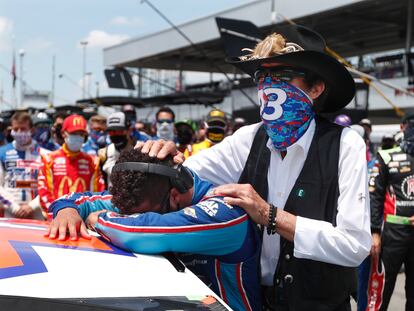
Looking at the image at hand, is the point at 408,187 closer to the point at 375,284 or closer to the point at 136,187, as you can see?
the point at 375,284

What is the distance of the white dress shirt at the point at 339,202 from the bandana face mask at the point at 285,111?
34 millimetres

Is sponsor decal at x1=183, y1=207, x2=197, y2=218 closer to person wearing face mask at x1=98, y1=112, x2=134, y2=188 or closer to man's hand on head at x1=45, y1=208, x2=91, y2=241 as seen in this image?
man's hand on head at x1=45, y1=208, x2=91, y2=241

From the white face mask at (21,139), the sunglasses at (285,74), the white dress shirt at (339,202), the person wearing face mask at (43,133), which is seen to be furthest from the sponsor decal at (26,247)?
the person wearing face mask at (43,133)

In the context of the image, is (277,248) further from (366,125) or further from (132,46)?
(132,46)

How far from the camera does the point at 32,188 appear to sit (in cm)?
586

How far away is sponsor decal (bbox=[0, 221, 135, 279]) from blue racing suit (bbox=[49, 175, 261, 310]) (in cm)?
7

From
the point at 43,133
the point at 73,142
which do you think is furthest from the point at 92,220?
the point at 43,133

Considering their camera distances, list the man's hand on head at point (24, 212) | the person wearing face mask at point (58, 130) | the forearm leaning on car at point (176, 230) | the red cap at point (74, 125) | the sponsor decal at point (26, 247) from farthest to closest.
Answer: the person wearing face mask at point (58, 130)
the red cap at point (74, 125)
the man's hand on head at point (24, 212)
the forearm leaning on car at point (176, 230)
the sponsor decal at point (26, 247)

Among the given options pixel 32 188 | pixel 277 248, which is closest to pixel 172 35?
pixel 32 188

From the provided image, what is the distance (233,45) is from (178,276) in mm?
10591

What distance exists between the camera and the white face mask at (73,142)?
5.68 metres

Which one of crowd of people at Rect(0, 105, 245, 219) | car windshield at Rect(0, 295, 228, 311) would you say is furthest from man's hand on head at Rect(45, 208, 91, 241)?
crowd of people at Rect(0, 105, 245, 219)

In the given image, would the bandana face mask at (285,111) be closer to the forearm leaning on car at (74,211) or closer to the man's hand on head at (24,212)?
the forearm leaning on car at (74,211)

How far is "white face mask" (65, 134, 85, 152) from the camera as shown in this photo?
5684 millimetres
